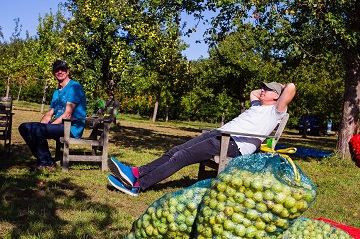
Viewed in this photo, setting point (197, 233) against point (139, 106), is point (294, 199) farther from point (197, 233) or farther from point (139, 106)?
point (139, 106)

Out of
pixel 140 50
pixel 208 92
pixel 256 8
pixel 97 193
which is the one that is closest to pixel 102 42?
pixel 140 50

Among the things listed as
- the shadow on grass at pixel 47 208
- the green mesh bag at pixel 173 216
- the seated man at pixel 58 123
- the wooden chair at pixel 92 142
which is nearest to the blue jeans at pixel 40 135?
the seated man at pixel 58 123

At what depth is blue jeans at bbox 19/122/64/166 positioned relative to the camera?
6.70 metres

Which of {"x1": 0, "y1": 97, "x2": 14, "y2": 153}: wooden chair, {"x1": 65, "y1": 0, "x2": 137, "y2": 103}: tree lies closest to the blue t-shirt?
{"x1": 0, "y1": 97, "x2": 14, "y2": 153}: wooden chair

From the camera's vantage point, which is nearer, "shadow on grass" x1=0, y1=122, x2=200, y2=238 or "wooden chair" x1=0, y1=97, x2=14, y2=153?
"shadow on grass" x1=0, y1=122, x2=200, y2=238

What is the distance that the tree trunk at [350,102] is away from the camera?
37.6ft

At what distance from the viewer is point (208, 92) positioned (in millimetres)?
35625

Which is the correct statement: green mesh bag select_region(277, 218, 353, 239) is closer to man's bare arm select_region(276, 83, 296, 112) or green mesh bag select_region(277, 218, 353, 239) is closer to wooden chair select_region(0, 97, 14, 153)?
man's bare arm select_region(276, 83, 296, 112)

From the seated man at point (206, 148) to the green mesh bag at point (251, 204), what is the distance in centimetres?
364

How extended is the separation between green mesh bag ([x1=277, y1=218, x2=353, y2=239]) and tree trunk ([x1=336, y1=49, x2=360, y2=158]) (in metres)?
10.3

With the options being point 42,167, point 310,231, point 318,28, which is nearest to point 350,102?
point 318,28

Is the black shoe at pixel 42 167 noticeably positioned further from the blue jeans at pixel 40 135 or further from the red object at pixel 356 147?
the red object at pixel 356 147

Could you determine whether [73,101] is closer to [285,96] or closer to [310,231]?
[285,96]

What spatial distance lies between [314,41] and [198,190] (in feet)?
37.8
